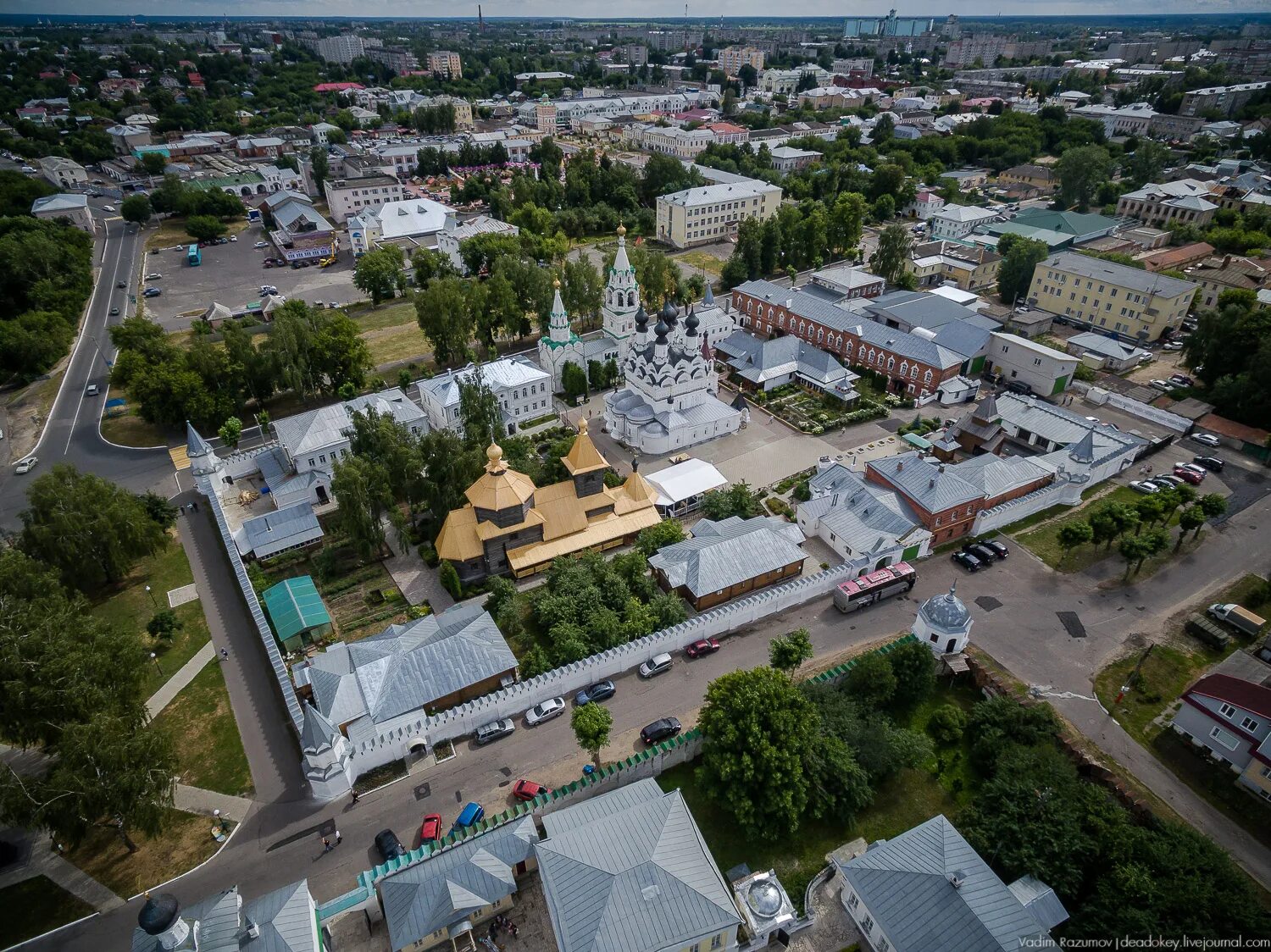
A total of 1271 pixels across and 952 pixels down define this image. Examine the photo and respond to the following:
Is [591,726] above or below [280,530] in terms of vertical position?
above

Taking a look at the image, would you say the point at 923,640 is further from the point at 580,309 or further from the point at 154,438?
the point at 154,438

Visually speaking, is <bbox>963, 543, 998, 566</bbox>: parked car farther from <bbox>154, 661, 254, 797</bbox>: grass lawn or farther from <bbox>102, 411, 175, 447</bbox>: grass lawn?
<bbox>102, 411, 175, 447</bbox>: grass lawn

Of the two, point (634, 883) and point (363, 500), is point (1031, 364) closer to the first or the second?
point (363, 500)

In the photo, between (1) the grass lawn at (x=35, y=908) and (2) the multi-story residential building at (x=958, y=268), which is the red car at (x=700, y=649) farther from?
(2) the multi-story residential building at (x=958, y=268)

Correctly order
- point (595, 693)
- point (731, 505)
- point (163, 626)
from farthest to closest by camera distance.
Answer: point (731, 505), point (163, 626), point (595, 693)

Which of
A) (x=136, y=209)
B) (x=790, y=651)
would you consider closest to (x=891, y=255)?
(x=790, y=651)

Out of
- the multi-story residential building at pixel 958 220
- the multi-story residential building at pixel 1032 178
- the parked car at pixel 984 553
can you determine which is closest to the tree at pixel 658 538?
the parked car at pixel 984 553

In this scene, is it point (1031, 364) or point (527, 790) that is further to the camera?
point (1031, 364)
